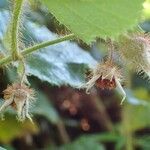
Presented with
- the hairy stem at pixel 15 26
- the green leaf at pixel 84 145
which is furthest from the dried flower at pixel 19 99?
the green leaf at pixel 84 145

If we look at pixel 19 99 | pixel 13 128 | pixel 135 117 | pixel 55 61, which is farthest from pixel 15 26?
pixel 135 117

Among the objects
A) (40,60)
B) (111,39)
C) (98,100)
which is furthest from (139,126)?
(111,39)

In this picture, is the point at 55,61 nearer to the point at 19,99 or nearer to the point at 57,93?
the point at 19,99

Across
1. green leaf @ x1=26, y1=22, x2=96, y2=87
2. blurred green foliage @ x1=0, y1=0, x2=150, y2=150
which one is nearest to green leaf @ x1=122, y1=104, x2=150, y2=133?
blurred green foliage @ x1=0, y1=0, x2=150, y2=150

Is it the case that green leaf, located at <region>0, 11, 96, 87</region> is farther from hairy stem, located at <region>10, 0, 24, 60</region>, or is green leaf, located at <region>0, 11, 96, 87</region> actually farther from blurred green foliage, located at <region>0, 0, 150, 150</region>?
hairy stem, located at <region>10, 0, 24, 60</region>

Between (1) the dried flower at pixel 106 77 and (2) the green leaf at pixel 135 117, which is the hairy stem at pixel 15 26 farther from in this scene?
(2) the green leaf at pixel 135 117

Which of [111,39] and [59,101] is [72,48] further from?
[59,101]
